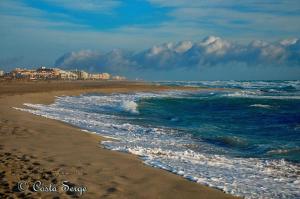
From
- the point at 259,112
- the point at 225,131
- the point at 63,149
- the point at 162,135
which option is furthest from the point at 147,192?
the point at 259,112

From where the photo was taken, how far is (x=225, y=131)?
53.3 feet

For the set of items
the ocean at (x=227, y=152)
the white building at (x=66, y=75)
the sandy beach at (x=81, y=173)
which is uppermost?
the white building at (x=66, y=75)

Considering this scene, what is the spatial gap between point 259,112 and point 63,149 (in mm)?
16533

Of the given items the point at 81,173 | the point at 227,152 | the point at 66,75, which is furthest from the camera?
the point at 66,75

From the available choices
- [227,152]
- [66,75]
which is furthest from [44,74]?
[227,152]

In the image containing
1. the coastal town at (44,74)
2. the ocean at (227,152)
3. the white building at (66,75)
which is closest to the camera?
the ocean at (227,152)

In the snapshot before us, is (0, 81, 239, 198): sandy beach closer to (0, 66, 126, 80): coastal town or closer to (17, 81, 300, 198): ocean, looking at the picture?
(17, 81, 300, 198): ocean

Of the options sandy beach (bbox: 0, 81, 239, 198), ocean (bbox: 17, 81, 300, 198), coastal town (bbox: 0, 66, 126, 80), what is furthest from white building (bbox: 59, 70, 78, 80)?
sandy beach (bbox: 0, 81, 239, 198)

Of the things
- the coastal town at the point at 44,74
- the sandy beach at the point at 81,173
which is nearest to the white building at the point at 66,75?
the coastal town at the point at 44,74

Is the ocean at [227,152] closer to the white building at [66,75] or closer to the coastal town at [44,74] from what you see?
the coastal town at [44,74]

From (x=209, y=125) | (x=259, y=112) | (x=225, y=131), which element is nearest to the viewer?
(x=225, y=131)

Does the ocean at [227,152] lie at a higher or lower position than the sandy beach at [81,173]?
lower

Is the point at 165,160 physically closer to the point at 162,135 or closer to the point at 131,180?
the point at 131,180

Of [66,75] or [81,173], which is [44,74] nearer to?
[66,75]
